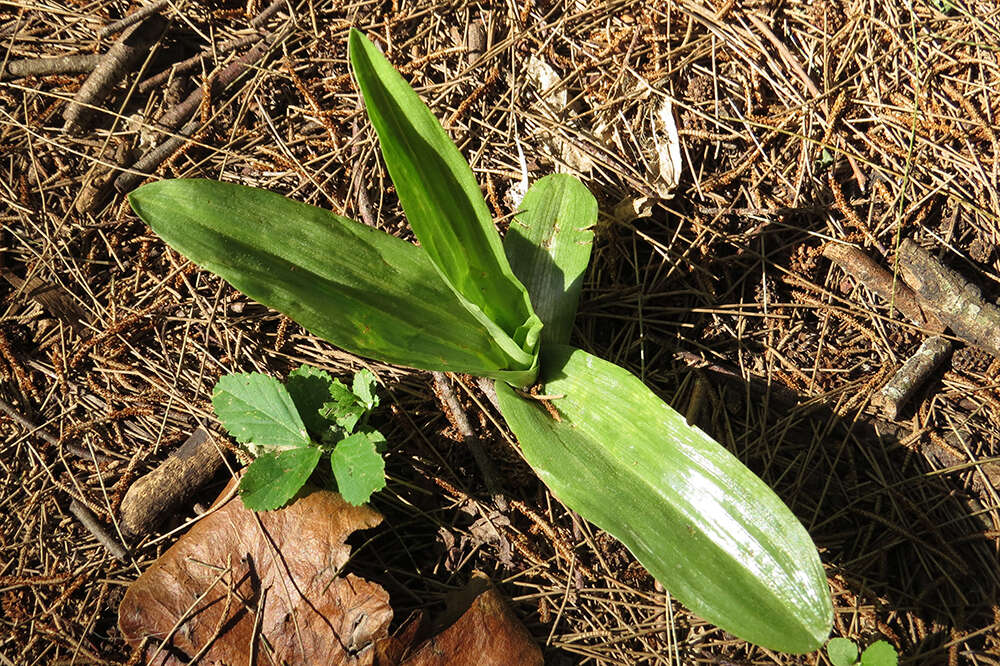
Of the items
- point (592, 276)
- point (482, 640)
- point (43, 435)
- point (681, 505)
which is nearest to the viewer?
point (681, 505)

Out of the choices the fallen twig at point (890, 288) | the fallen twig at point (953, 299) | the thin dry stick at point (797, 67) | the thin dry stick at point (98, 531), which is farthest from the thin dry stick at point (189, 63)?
the fallen twig at point (953, 299)

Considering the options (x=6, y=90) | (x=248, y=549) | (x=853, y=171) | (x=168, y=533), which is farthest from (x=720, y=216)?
(x=6, y=90)

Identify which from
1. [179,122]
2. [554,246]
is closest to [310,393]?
[554,246]

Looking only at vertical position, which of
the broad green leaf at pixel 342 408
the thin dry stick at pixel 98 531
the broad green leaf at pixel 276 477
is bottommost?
the thin dry stick at pixel 98 531

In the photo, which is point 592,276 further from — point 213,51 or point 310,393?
point 213,51

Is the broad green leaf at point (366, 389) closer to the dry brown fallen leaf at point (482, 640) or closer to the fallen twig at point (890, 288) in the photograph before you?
the dry brown fallen leaf at point (482, 640)

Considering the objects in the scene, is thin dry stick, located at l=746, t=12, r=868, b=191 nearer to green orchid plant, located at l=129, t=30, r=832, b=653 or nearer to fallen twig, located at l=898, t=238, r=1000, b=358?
fallen twig, located at l=898, t=238, r=1000, b=358

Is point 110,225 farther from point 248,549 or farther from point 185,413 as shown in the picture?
point 248,549
